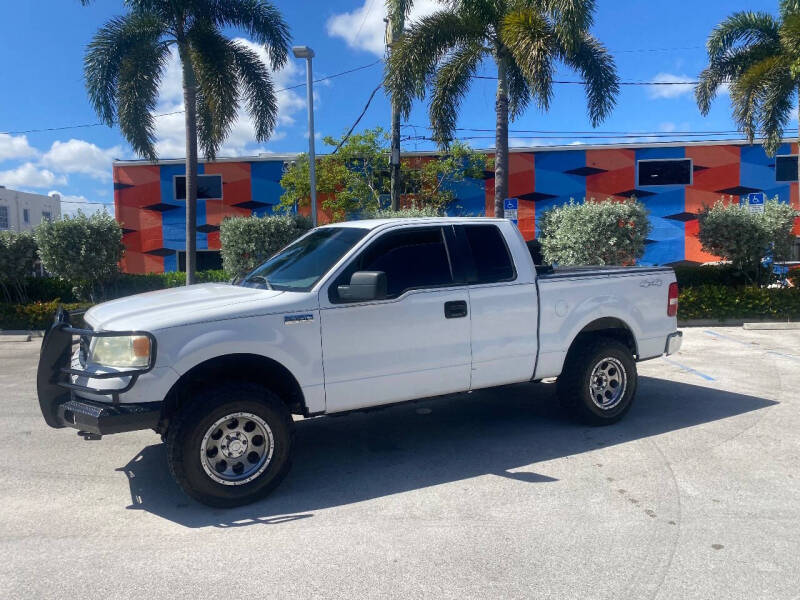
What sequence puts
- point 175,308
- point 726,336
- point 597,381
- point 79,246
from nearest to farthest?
point 175,308 → point 597,381 → point 726,336 → point 79,246

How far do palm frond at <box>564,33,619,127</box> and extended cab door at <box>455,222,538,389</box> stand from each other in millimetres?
12137

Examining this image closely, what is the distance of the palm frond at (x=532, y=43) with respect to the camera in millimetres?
14305

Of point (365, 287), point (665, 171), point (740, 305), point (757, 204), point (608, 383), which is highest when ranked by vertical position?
point (665, 171)

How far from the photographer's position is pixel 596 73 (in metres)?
16.7

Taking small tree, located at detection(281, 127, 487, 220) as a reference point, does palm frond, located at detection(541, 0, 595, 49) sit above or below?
above

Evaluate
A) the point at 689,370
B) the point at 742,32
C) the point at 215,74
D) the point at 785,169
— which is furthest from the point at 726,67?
the point at 215,74

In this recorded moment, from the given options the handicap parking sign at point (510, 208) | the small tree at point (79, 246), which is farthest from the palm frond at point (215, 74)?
the handicap parking sign at point (510, 208)

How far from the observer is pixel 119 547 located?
13.6ft

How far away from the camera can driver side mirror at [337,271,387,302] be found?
4809mm

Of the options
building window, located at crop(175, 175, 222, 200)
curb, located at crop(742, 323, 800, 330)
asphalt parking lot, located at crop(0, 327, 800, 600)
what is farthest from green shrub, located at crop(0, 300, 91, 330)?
curb, located at crop(742, 323, 800, 330)

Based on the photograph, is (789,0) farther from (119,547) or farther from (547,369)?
(119,547)

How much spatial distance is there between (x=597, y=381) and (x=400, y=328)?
2.29 metres

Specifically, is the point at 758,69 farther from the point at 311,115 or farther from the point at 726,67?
the point at 311,115

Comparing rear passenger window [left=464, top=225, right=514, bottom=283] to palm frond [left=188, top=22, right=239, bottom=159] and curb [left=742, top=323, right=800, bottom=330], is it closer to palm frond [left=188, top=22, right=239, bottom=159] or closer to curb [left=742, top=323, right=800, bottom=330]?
curb [left=742, top=323, right=800, bottom=330]
